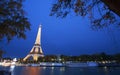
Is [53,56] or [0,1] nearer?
[0,1]

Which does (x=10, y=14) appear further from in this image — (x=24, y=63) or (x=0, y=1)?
(x=24, y=63)

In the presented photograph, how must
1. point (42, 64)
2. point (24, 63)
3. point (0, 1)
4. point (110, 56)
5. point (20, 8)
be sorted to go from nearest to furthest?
point (0, 1) → point (20, 8) → point (110, 56) → point (42, 64) → point (24, 63)

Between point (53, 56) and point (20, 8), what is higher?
point (53, 56)

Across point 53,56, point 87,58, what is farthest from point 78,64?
point 53,56

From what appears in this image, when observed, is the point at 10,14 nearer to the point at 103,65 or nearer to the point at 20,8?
the point at 20,8

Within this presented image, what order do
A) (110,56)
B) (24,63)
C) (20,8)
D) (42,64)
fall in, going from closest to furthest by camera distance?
(20,8) → (110,56) → (42,64) → (24,63)

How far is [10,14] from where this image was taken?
11.3 meters

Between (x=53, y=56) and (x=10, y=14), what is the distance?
16084 centimetres

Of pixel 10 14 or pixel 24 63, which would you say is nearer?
pixel 10 14

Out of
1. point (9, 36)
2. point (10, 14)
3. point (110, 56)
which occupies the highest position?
point (110, 56)

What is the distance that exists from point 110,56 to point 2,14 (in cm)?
14854

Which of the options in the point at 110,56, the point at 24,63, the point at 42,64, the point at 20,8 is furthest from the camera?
the point at 24,63

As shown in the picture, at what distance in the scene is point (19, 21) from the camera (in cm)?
1195

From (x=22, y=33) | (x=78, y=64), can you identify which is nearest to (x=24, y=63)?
(x=78, y=64)
